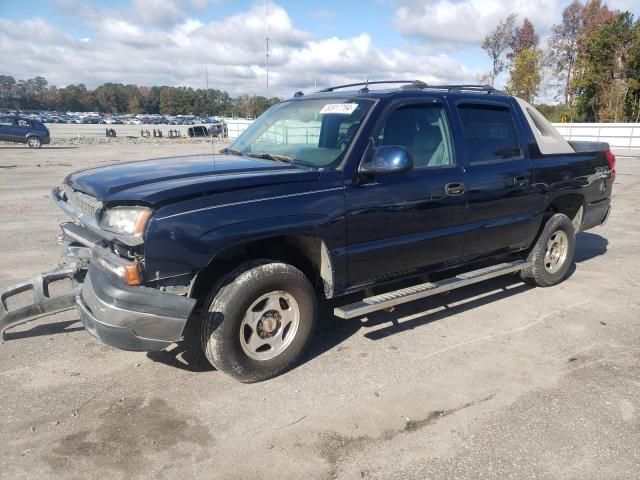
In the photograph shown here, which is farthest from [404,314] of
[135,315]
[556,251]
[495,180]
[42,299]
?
[42,299]

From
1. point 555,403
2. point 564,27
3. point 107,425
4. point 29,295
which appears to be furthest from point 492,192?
point 564,27

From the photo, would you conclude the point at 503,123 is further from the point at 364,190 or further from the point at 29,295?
the point at 29,295

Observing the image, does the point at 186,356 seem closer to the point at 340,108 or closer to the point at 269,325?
the point at 269,325

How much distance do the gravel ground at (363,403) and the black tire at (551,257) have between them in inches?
19.6

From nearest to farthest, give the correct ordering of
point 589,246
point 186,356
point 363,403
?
point 363,403 → point 186,356 → point 589,246

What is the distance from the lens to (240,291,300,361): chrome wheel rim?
3.43m

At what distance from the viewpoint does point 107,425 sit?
3020 millimetres

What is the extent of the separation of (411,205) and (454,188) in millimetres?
517

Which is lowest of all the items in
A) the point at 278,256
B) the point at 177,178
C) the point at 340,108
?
the point at 278,256

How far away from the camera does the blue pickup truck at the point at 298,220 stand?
3021 millimetres

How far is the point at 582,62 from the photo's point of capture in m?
37.5

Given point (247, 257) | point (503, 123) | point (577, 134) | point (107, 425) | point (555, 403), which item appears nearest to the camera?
point (107, 425)

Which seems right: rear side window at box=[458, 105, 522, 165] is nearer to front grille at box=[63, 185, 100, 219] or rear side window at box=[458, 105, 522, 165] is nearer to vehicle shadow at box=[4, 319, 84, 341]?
front grille at box=[63, 185, 100, 219]

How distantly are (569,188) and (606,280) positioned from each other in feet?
4.19
